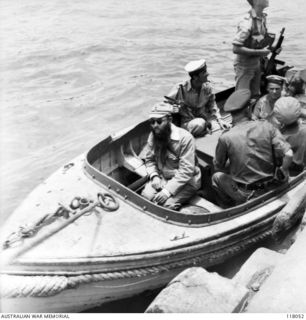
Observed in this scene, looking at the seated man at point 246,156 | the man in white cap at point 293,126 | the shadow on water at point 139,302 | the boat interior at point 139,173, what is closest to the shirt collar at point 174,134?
the seated man at point 246,156

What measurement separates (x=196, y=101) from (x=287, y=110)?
1.53 m

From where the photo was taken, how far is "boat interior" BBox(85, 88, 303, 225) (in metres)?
4.08

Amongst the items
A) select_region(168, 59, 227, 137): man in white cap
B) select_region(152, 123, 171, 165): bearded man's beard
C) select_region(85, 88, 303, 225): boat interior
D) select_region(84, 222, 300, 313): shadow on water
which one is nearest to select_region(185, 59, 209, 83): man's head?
select_region(168, 59, 227, 137): man in white cap

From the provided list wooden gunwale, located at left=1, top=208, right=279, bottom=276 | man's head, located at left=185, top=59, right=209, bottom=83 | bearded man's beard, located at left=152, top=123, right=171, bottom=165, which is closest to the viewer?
wooden gunwale, located at left=1, top=208, right=279, bottom=276

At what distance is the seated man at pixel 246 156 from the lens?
4.04 meters

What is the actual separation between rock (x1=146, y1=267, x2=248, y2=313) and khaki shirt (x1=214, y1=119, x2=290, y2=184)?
5.60 ft

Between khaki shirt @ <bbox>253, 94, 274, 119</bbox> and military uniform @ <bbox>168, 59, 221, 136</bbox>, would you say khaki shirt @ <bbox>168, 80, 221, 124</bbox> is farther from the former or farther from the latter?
khaki shirt @ <bbox>253, 94, 274, 119</bbox>

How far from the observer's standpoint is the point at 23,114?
9.23 metres

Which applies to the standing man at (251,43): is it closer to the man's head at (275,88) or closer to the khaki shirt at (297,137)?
the man's head at (275,88)

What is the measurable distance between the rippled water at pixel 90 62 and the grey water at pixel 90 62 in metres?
0.03

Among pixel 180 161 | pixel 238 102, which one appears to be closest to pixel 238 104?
pixel 238 102

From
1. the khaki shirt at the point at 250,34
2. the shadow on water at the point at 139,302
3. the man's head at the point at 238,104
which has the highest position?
the khaki shirt at the point at 250,34

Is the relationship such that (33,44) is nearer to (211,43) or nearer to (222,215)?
(211,43)

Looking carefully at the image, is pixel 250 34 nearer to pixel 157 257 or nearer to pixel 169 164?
pixel 169 164
